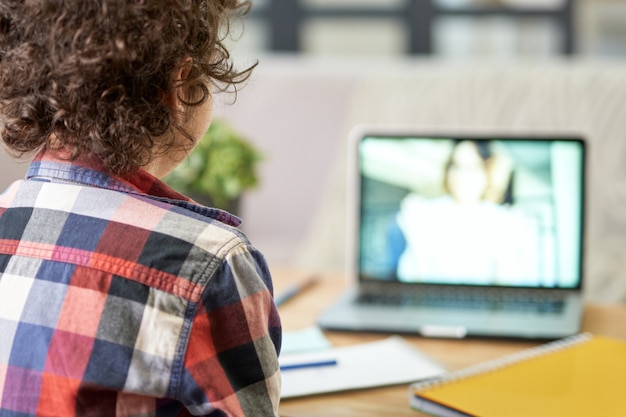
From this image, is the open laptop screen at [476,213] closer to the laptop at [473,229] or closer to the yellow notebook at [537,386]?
the laptop at [473,229]

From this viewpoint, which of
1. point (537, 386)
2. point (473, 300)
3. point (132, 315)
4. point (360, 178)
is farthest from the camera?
point (360, 178)

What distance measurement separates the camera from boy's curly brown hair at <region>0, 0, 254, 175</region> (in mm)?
696

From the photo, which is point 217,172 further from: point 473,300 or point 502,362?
point 502,362

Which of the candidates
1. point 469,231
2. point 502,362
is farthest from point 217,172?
point 502,362

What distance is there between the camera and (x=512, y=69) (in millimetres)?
2102

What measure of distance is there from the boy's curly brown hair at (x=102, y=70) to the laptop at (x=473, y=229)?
2.01 ft

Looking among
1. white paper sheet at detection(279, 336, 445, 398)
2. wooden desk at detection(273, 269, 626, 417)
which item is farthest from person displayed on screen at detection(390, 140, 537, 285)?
white paper sheet at detection(279, 336, 445, 398)

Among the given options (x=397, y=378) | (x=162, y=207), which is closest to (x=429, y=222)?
(x=397, y=378)

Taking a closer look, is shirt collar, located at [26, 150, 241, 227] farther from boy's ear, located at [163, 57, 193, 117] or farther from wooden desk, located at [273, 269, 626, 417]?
wooden desk, located at [273, 269, 626, 417]

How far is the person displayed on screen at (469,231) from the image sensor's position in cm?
138

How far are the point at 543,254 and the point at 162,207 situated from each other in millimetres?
794

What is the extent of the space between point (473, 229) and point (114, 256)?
2.61 feet

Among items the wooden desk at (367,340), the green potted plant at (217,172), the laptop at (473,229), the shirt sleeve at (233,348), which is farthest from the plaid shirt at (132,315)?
the green potted plant at (217,172)

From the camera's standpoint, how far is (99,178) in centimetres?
76
